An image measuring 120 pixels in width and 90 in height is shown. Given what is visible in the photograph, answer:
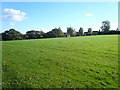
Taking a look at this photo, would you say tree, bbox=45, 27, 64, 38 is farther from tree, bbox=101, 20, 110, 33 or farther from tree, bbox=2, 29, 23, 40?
tree, bbox=101, 20, 110, 33

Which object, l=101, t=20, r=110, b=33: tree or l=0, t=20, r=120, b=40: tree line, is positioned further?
l=101, t=20, r=110, b=33: tree

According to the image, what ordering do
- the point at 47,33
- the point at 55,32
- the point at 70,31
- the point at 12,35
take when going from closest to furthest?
the point at 12,35
the point at 47,33
the point at 55,32
the point at 70,31

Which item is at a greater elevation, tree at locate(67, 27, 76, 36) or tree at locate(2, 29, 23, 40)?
tree at locate(67, 27, 76, 36)

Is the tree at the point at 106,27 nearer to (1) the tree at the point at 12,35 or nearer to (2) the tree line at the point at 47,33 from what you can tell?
(2) the tree line at the point at 47,33

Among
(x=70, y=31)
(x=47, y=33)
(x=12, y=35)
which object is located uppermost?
(x=70, y=31)

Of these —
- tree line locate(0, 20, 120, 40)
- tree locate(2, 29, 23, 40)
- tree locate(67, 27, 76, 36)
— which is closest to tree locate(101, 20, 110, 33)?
tree line locate(0, 20, 120, 40)

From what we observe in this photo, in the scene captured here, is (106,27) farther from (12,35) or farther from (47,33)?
(12,35)

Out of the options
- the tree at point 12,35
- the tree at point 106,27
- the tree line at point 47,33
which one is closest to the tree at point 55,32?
the tree line at point 47,33

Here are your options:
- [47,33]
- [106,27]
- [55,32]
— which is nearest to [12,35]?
[47,33]

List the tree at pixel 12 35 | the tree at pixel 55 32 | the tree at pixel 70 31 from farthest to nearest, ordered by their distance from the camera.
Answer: the tree at pixel 70 31 < the tree at pixel 55 32 < the tree at pixel 12 35

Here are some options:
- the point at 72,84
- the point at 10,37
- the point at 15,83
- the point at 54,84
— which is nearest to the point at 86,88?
the point at 72,84

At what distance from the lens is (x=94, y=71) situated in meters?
7.66

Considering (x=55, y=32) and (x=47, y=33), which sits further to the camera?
(x=55, y=32)

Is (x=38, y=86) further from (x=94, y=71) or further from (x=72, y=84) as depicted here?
(x=94, y=71)
